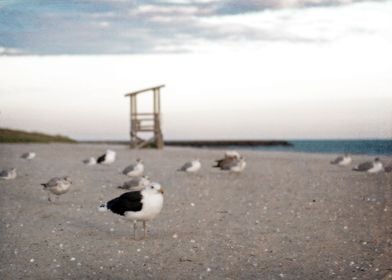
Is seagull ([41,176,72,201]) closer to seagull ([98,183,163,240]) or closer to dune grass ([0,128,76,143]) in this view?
seagull ([98,183,163,240])

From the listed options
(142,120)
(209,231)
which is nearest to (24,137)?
(142,120)

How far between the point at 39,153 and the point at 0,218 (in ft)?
59.2

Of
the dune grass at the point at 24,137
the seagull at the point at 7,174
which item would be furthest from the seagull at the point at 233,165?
the dune grass at the point at 24,137

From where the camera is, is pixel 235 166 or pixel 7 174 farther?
pixel 235 166

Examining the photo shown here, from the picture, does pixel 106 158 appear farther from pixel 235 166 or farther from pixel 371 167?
pixel 371 167

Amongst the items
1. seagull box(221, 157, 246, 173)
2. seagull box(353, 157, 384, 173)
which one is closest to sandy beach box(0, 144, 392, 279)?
seagull box(221, 157, 246, 173)

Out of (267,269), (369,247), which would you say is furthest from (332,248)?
(267,269)

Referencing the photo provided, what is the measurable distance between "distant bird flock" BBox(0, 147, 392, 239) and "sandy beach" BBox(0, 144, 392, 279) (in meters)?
0.38

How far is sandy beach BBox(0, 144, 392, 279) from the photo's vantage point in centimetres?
1023

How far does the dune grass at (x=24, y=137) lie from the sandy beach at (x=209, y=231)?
24.4 m

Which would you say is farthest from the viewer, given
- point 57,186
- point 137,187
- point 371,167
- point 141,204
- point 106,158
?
point 106,158

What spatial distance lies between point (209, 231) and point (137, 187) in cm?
513

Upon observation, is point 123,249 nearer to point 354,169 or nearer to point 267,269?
point 267,269

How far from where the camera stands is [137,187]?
58.5ft
